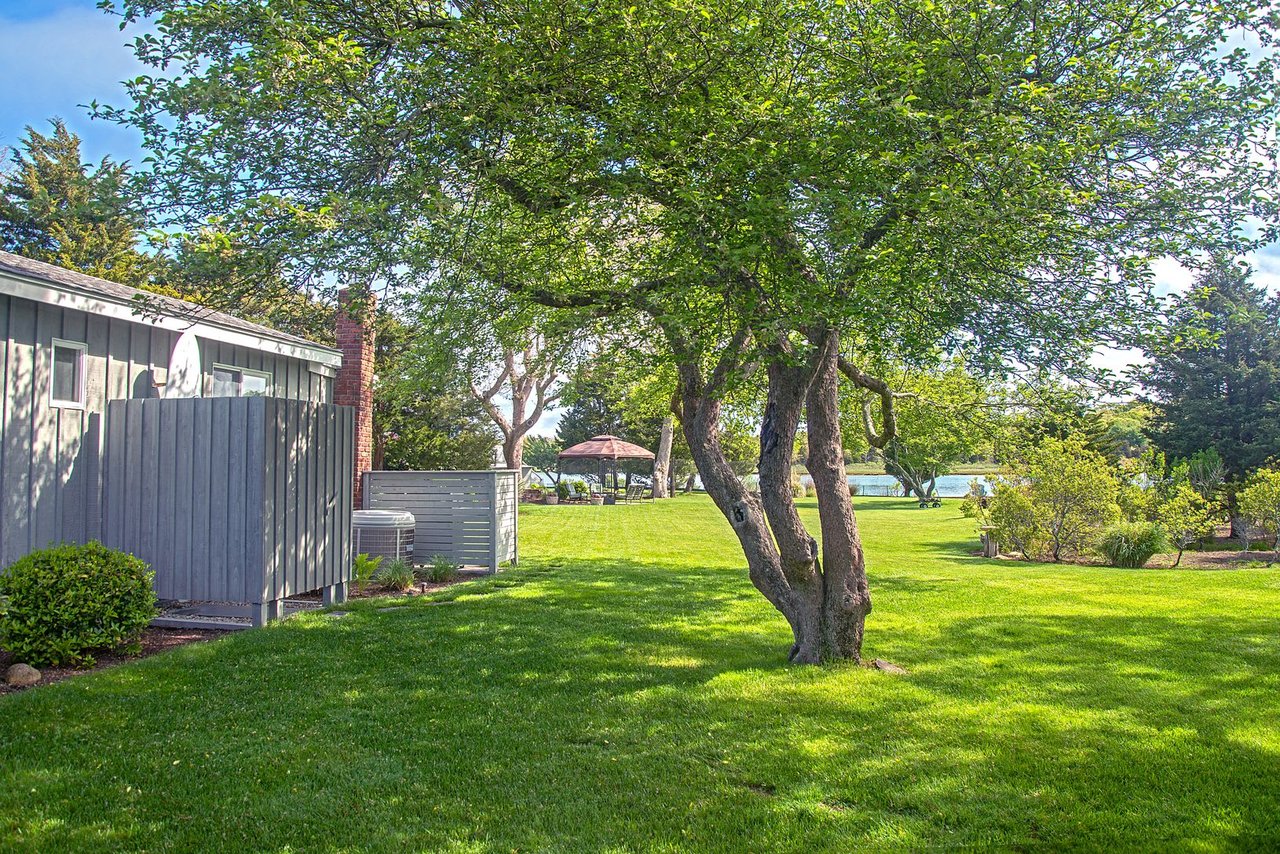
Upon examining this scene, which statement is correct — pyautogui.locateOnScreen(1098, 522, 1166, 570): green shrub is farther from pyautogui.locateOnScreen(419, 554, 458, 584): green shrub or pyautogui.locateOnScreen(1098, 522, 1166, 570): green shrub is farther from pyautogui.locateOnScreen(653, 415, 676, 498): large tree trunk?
pyautogui.locateOnScreen(653, 415, 676, 498): large tree trunk

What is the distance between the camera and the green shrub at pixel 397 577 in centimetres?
1027

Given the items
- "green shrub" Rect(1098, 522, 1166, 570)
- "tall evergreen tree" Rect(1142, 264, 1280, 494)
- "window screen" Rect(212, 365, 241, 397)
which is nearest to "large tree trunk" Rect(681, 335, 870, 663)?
"window screen" Rect(212, 365, 241, 397)

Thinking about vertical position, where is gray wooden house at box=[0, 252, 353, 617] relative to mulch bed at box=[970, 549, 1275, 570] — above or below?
above

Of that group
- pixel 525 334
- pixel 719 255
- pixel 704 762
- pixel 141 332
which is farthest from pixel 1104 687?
pixel 141 332

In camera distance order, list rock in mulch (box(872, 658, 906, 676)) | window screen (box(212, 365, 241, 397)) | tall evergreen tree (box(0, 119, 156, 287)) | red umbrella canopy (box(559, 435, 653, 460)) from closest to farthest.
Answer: rock in mulch (box(872, 658, 906, 676)) → window screen (box(212, 365, 241, 397)) → tall evergreen tree (box(0, 119, 156, 287)) → red umbrella canopy (box(559, 435, 653, 460))

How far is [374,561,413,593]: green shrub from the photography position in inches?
404

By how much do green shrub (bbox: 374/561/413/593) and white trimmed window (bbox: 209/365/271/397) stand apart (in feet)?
8.84

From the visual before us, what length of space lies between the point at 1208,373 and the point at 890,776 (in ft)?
77.3

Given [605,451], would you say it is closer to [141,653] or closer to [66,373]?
[66,373]

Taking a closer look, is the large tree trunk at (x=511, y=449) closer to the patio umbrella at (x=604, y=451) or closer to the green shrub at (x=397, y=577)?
the patio umbrella at (x=604, y=451)

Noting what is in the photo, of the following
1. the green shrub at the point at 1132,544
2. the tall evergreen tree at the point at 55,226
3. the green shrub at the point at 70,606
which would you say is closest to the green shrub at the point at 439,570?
the green shrub at the point at 70,606

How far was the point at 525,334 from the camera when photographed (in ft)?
31.1

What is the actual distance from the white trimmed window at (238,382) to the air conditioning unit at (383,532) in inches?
84.8

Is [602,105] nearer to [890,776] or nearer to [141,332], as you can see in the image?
[890,776]
